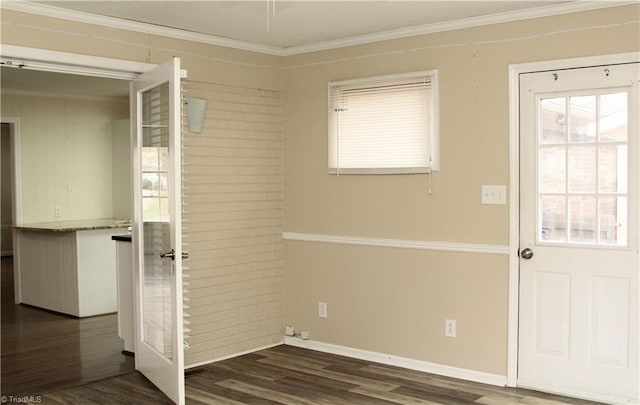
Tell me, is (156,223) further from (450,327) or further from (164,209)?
(450,327)

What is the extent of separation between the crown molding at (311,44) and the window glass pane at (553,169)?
825 millimetres

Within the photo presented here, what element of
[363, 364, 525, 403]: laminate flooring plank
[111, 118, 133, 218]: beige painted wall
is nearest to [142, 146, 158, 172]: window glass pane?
[363, 364, 525, 403]: laminate flooring plank

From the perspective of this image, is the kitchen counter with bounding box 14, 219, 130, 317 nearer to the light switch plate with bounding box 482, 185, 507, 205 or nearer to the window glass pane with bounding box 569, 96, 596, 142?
the light switch plate with bounding box 482, 185, 507, 205

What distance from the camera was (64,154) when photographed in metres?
7.79

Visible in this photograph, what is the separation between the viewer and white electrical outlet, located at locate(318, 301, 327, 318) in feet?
16.7

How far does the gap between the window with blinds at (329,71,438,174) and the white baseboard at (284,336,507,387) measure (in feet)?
4.38

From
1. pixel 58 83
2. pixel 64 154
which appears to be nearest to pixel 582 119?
pixel 58 83

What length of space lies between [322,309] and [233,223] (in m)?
0.97

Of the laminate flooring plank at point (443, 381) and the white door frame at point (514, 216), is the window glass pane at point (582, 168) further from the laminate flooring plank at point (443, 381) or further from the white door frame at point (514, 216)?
the laminate flooring plank at point (443, 381)

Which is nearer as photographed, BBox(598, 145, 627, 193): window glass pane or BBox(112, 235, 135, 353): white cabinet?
BBox(598, 145, 627, 193): window glass pane

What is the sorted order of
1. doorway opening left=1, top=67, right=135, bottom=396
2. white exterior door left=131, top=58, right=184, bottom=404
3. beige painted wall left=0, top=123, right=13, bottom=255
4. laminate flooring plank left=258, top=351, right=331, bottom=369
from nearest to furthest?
1. white exterior door left=131, top=58, right=184, bottom=404
2. laminate flooring plank left=258, top=351, right=331, bottom=369
3. doorway opening left=1, top=67, right=135, bottom=396
4. beige painted wall left=0, top=123, right=13, bottom=255

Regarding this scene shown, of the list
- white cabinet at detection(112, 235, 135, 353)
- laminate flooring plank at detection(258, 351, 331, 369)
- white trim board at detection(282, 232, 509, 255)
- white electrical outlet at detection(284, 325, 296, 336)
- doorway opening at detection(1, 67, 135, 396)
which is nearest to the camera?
white trim board at detection(282, 232, 509, 255)

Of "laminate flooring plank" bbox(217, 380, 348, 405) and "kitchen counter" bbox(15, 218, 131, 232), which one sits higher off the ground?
"kitchen counter" bbox(15, 218, 131, 232)

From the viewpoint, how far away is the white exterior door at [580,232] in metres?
3.78
